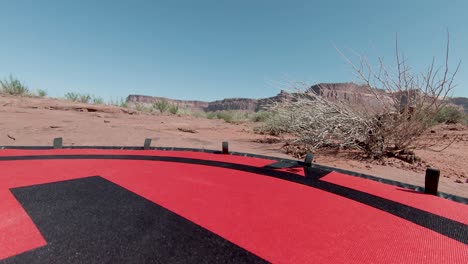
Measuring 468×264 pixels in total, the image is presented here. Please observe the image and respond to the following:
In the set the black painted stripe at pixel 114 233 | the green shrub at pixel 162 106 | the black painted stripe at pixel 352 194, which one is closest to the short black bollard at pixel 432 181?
the black painted stripe at pixel 352 194

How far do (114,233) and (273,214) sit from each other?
3.29ft

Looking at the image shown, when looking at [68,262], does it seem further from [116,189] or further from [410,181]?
[410,181]

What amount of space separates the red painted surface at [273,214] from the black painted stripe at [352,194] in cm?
10

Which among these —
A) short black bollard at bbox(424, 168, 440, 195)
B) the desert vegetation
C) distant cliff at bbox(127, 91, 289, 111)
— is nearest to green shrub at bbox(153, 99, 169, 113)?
the desert vegetation

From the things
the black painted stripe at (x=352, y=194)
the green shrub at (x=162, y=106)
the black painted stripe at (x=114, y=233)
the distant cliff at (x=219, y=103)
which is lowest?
the black painted stripe at (x=352, y=194)

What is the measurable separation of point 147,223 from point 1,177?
76.8 inches

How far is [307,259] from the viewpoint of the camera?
1.09 metres

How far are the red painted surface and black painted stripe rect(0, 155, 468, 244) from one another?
0.10 meters

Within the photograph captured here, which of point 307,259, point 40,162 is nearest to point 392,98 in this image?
point 307,259

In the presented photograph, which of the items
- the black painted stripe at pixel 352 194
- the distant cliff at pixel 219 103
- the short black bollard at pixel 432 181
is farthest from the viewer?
the distant cliff at pixel 219 103

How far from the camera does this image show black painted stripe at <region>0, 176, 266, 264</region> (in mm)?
1070

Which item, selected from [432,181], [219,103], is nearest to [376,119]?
[432,181]

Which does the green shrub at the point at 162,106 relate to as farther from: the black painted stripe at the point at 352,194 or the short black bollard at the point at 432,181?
the short black bollard at the point at 432,181

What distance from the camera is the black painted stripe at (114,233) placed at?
1070 millimetres
